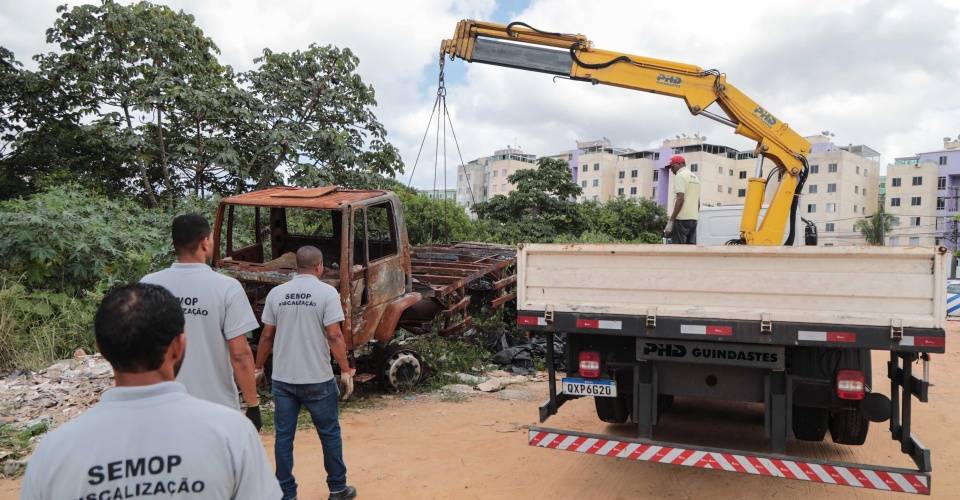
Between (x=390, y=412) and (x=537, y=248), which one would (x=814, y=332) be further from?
(x=390, y=412)

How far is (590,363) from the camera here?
15.4 feet

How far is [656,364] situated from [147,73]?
11.3 meters

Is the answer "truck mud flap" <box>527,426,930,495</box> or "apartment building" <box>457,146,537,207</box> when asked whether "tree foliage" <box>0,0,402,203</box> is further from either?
"apartment building" <box>457,146,537,207</box>

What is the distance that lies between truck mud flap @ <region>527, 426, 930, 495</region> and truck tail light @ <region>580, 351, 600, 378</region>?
44cm

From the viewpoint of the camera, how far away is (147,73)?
Answer: 12039mm

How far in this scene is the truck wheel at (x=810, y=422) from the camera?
463 centimetres

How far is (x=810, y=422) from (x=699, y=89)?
4232 mm

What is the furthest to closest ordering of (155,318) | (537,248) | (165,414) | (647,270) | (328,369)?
1. (537,248)
2. (647,270)
3. (328,369)
4. (155,318)
5. (165,414)

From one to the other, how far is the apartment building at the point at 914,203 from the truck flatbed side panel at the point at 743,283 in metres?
65.9

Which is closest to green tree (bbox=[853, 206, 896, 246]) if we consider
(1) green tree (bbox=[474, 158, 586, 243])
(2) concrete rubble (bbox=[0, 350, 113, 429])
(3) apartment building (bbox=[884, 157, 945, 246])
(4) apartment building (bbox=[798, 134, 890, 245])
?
(4) apartment building (bbox=[798, 134, 890, 245])

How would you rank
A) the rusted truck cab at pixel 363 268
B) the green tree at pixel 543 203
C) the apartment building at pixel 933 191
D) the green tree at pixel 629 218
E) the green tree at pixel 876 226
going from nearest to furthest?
the rusted truck cab at pixel 363 268
the green tree at pixel 543 203
the green tree at pixel 629 218
the green tree at pixel 876 226
the apartment building at pixel 933 191

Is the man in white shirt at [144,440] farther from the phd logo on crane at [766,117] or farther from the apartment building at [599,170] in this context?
the apartment building at [599,170]

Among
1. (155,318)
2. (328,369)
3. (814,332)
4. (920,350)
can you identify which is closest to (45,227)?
(328,369)

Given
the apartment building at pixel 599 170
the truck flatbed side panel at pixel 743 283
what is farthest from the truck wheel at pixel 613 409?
the apartment building at pixel 599 170
